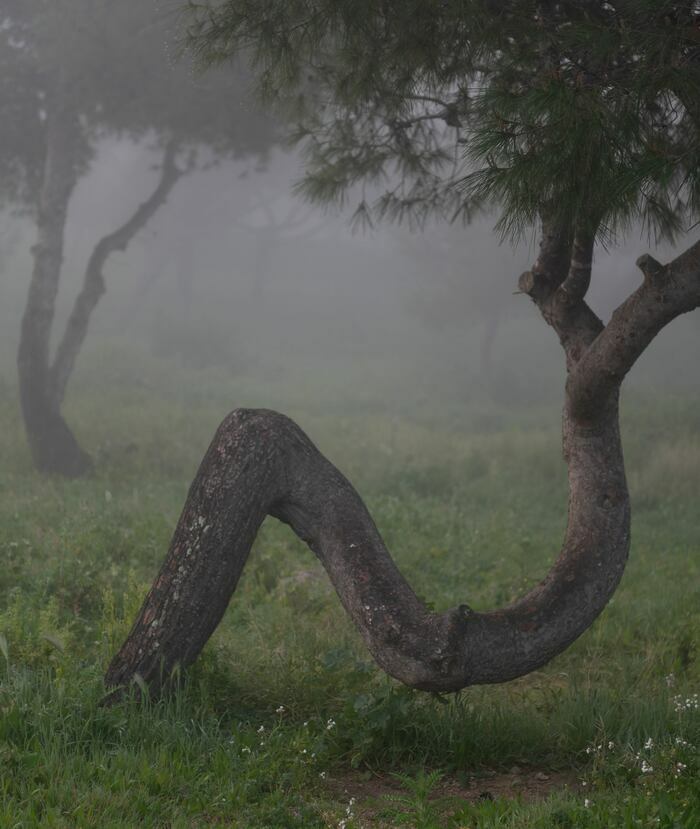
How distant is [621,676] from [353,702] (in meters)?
2.52

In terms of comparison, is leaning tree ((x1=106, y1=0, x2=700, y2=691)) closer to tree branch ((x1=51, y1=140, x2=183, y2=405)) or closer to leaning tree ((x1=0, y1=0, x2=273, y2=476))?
leaning tree ((x1=0, y1=0, x2=273, y2=476))

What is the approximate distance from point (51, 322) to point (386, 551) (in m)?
12.8

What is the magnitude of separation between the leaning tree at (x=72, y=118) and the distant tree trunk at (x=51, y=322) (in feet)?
0.06

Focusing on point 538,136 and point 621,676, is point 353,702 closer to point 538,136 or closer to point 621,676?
point 621,676

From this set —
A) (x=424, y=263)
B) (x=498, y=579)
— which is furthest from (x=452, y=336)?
(x=498, y=579)

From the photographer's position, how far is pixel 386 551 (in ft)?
16.3

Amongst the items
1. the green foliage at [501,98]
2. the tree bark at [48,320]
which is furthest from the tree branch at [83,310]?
the green foliage at [501,98]

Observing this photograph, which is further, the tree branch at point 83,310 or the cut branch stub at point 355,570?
Result: the tree branch at point 83,310

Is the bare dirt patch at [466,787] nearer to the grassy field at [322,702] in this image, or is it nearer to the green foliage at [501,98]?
the grassy field at [322,702]

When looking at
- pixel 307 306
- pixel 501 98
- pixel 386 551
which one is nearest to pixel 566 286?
pixel 501 98

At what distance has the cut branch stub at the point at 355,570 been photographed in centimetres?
457

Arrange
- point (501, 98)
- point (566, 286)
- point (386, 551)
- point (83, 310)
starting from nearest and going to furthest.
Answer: point (501, 98) → point (386, 551) → point (566, 286) → point (83, 310)

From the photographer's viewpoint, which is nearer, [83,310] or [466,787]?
[466,787]

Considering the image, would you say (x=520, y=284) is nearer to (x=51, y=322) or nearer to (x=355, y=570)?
(x=355, y=570)
